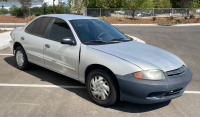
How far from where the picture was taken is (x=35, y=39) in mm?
5680

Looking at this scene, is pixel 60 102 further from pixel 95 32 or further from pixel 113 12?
pixel 113 12

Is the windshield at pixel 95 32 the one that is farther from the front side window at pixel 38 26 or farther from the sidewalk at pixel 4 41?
the sidewalk at pixel 4 41

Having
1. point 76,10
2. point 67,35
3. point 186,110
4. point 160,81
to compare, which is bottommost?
point 186,110

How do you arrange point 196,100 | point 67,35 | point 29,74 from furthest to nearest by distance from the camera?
1. point 29,74
2. point 67,35
3. point 196,100

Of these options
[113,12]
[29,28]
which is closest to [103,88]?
[29,28]

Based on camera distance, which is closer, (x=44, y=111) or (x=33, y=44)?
(x=44, y=111)

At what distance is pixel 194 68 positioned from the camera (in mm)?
7109

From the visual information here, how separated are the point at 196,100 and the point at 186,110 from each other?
613 millimetres

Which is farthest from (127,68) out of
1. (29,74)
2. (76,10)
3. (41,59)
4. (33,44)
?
(76,10)

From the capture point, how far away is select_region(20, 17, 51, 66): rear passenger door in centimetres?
555

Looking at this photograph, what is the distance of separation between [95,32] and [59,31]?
862mm

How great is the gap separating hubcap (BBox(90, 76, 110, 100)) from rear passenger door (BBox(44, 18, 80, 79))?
574mm

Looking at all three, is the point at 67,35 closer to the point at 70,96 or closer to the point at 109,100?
the point at 70,96

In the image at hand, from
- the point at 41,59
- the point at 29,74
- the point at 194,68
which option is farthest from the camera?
the point at 194,68
